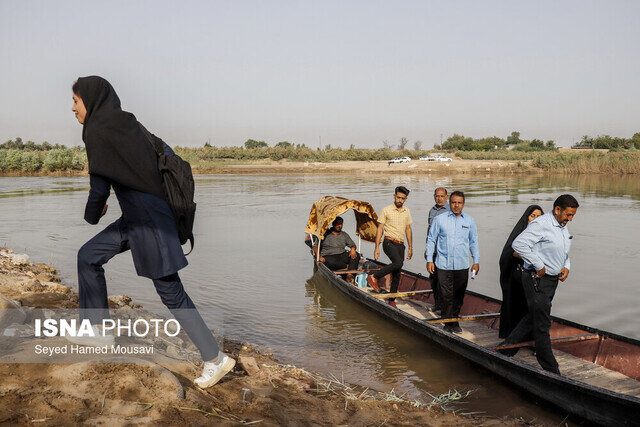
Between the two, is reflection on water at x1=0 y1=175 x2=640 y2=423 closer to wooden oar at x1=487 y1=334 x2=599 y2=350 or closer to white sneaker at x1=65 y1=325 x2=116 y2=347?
wooden oar at x1=487 y1=334 x2=599 y2=350

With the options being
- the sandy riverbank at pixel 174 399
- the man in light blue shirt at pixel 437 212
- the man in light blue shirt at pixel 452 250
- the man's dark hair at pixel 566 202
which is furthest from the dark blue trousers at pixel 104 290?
the man in light blue shirt at pixel 437 212

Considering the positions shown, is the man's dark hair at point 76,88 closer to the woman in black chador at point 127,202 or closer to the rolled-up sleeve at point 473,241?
the woman in black chador at point 127,202

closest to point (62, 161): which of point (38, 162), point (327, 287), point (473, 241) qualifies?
point (38, 162)

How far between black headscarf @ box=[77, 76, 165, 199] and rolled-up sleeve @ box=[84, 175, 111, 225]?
0.08 metres

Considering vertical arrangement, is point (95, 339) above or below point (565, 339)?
above

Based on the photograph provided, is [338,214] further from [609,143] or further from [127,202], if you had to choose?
[609,143]

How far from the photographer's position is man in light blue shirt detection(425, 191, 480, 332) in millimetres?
7000

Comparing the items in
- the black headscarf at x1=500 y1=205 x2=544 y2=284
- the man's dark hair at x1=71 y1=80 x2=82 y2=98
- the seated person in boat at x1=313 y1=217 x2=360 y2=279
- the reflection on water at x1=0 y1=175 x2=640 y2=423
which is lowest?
the reflection on water at x1=0 y1=175 x2=640 y2=423

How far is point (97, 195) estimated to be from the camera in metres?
3.57

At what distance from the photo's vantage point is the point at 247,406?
3.92m

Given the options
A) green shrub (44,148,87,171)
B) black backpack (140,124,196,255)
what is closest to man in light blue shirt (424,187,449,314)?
black backpack (140,124,196,255)

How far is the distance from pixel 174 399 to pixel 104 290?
943 mm

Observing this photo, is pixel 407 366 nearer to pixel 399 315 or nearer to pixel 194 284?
pixel 399 315

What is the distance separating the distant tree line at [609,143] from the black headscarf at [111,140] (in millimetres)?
82485
